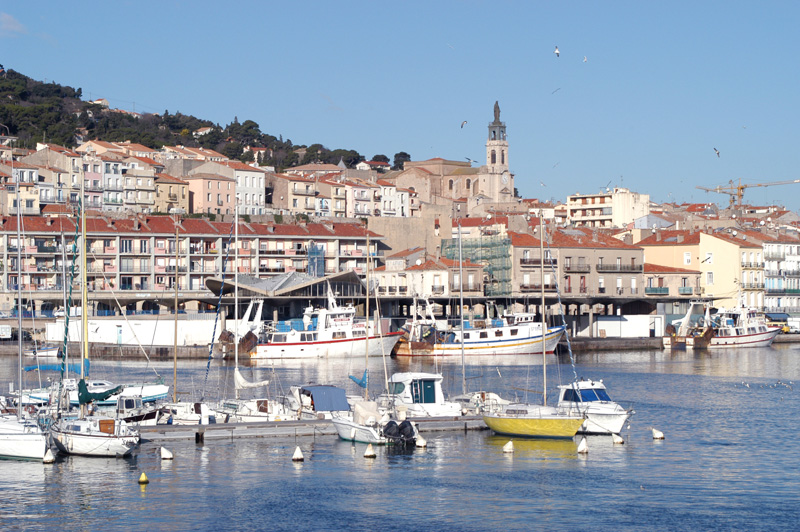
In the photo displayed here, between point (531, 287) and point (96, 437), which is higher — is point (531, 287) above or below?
above

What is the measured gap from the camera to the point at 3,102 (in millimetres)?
179500

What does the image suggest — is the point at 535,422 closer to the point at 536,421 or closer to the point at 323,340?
the point at 536,421

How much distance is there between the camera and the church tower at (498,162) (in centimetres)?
17550

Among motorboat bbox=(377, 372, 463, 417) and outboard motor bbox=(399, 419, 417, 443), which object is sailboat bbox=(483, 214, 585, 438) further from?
outboard motor bbox=(399, 419, 417, 443)

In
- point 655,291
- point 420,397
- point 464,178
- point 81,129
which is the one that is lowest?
point 420,397

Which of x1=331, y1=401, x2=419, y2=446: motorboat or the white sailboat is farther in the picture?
x1=331, y1=401, x2=419, y2=446: motorboat

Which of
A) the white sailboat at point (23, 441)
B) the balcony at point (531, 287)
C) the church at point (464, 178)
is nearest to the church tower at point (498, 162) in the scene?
the church at point (464, 178)

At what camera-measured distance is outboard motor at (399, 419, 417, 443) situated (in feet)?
121

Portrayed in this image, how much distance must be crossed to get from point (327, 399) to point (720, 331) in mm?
55388

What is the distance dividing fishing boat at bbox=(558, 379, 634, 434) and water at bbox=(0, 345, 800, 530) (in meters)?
0.57

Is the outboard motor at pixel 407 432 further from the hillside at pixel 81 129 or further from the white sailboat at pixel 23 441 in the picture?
the hillside at pixel 81 129

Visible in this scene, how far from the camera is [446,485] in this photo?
102 feet

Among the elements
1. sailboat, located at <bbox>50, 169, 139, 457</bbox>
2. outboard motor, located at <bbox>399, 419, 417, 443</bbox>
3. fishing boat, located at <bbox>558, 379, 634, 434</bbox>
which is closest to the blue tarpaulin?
outboard motor, located at <bbox>399, 419, 417, 443</bbox>

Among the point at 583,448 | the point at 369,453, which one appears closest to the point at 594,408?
the point at 583,448
